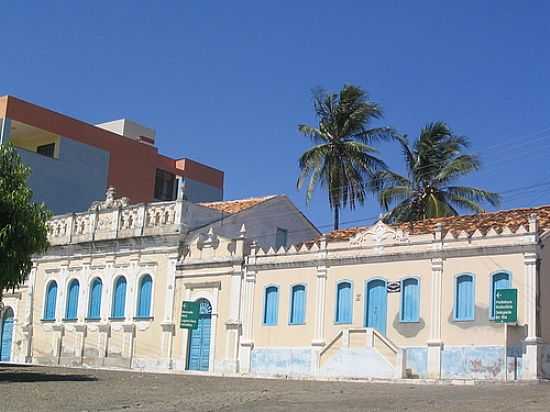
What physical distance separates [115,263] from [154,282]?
2602 millimetres

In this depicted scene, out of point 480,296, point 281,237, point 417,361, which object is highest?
point 281,237

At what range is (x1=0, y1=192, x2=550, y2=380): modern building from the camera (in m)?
27.2

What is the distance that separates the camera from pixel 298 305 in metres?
32.2

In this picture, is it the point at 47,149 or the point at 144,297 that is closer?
the point at 144,297

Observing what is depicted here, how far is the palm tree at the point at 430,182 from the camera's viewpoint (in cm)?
4184

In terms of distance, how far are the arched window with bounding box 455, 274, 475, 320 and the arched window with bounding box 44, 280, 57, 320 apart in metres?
20.2

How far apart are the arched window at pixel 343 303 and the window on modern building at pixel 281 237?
8572mm

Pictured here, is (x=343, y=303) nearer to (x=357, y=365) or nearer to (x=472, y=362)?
(x=357, y=365)

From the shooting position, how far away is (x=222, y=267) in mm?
34688

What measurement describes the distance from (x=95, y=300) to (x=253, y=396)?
66.6ft

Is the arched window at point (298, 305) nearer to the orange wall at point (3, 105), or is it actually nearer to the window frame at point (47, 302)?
the window frame at point (47, 302)

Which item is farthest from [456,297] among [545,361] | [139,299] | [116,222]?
[116,222]

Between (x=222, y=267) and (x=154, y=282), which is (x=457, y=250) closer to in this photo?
(x=222, y=267)

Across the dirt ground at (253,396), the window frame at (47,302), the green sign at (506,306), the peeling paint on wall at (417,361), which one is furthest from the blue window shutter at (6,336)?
the green sign at (506,306)
